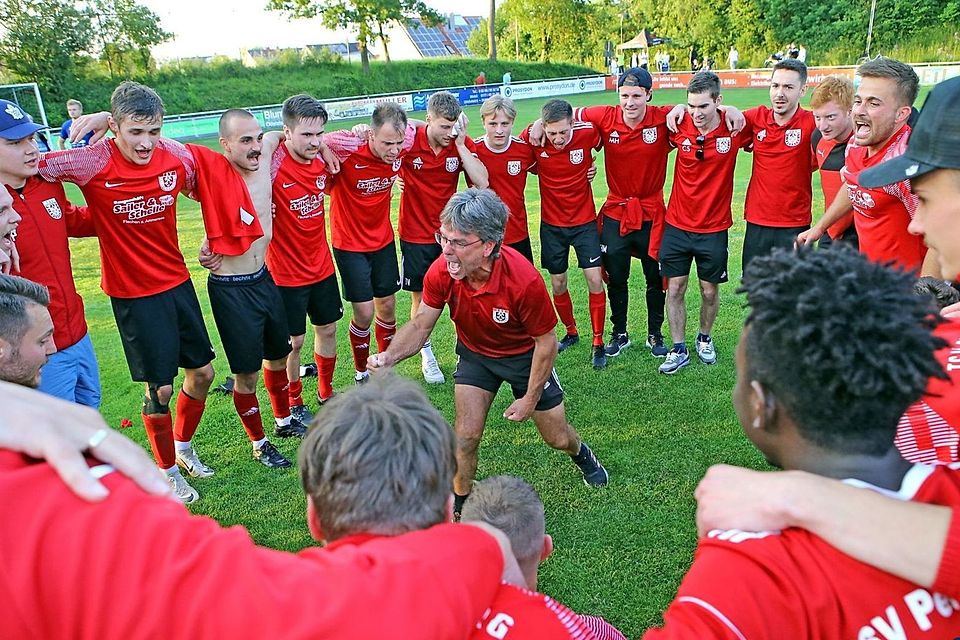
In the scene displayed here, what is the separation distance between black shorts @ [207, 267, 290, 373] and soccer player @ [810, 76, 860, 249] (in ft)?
15.5

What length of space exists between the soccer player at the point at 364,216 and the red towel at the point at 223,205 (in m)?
1.45

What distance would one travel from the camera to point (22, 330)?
2893mm

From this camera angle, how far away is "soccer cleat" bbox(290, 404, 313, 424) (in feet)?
20.4

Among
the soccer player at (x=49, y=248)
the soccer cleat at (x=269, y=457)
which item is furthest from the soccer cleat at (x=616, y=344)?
the soccer player at (x=49, y=248)

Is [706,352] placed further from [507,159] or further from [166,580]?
[166,580]

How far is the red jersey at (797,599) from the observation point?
1332 millimetres

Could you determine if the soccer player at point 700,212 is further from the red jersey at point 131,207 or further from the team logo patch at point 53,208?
the team logo patch at point 53,208

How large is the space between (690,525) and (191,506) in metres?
3.49

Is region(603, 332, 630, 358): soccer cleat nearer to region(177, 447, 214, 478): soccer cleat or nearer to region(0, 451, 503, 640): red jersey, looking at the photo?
region(177, 447, 214, 478): soccer cleat

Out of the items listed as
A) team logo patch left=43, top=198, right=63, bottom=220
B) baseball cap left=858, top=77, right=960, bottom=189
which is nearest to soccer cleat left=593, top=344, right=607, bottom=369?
team logo patch left=43, top=198, right=63, bottom=220

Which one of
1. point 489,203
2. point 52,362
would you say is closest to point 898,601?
point 489,203

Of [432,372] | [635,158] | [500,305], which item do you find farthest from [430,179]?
[500,305]

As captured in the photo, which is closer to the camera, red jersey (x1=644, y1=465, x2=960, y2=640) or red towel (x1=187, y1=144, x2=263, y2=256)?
red jersey (x1=644, y1=465, x2=960, y2=640)

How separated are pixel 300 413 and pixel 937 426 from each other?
526cm
